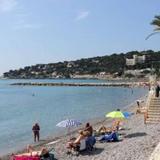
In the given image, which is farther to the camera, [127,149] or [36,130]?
[36,130]

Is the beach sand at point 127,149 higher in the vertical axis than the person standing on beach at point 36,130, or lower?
higher

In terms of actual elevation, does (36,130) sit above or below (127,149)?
below

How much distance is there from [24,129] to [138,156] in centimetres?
2199

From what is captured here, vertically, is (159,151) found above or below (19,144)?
above

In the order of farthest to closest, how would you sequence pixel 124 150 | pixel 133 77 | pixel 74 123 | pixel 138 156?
pixel 133 77
pixel 74 123
pixel 124 150
pixel 138 156

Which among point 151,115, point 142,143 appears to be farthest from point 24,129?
point 142,143

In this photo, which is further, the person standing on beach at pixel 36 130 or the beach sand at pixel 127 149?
the person standing on beach at pixel 36 130

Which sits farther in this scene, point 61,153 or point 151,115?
point 151,115

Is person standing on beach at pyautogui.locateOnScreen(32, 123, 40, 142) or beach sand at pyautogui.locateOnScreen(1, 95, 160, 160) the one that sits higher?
beach sand at pyautogui.locateOnScreen(1, 95, 160, 160)

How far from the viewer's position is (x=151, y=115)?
24859 mm

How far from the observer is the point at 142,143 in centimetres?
1719

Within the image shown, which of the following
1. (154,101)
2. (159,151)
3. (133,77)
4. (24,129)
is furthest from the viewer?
(133,77)

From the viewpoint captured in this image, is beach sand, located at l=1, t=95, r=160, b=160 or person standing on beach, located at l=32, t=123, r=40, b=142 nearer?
beach sand, located at l=1, t=95, r=160, b=160

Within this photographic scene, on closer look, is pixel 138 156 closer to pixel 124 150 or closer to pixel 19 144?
pixel 124 150
